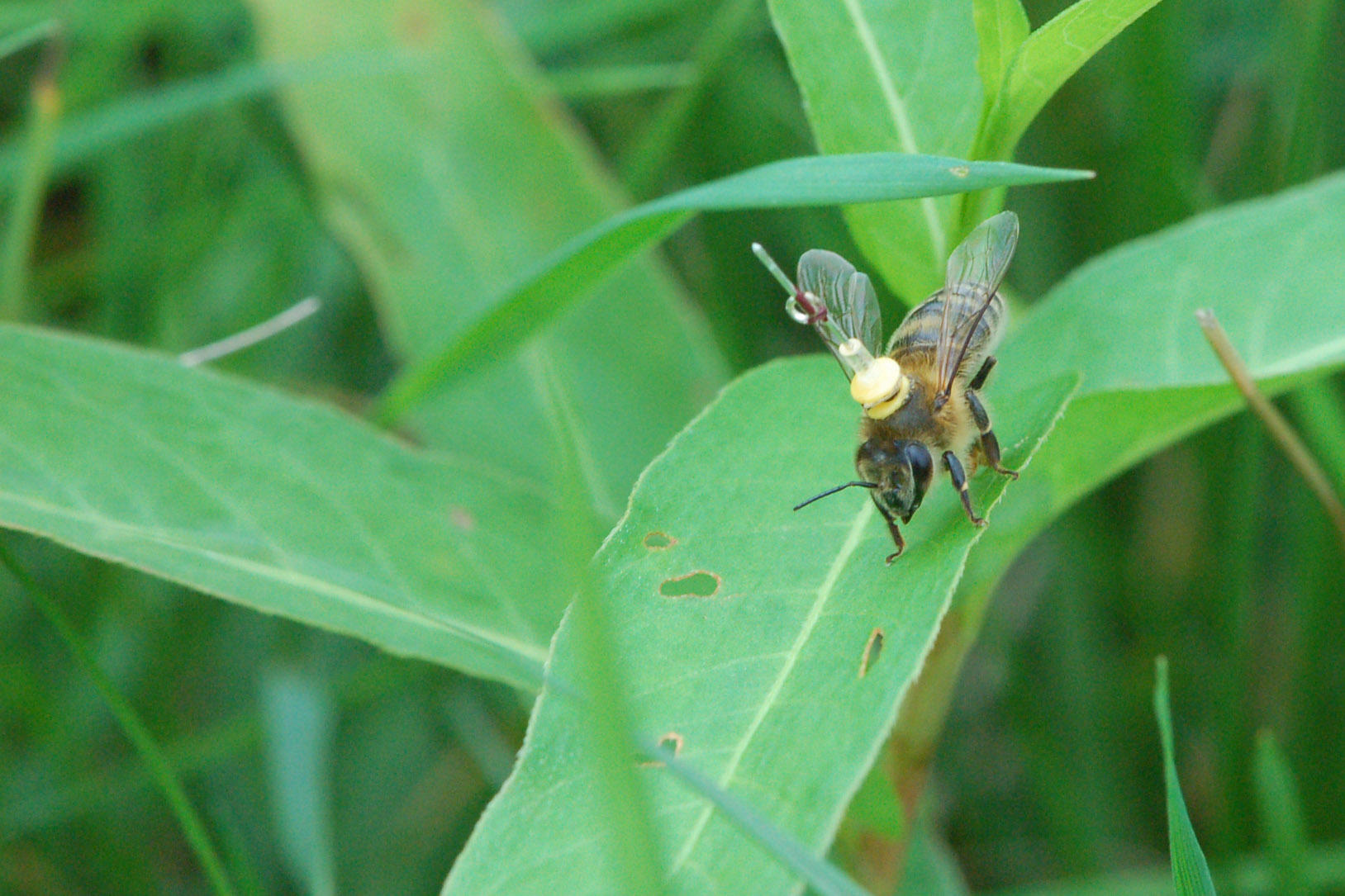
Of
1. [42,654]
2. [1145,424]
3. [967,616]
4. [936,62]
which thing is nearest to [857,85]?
[936,62]

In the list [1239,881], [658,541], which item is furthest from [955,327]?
[1239,881]

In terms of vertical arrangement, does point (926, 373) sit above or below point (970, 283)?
below

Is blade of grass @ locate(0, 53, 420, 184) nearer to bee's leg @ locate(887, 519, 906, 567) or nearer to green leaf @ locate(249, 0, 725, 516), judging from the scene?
green leaf @ locate(249, 0, 725, 516)

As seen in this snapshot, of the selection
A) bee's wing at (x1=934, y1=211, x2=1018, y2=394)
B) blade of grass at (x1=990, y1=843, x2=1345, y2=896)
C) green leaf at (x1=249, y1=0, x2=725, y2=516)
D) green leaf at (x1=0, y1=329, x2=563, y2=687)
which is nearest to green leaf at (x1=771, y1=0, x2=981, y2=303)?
bee's wing at (x1=934, y1=211, x2=1018, y2=394)

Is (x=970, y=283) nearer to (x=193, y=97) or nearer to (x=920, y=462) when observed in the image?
(x=920, y=462)

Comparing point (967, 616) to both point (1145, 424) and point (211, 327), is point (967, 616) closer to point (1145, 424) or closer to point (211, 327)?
point (1145, 424)

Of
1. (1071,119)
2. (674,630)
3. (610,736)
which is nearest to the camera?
(610,736)
